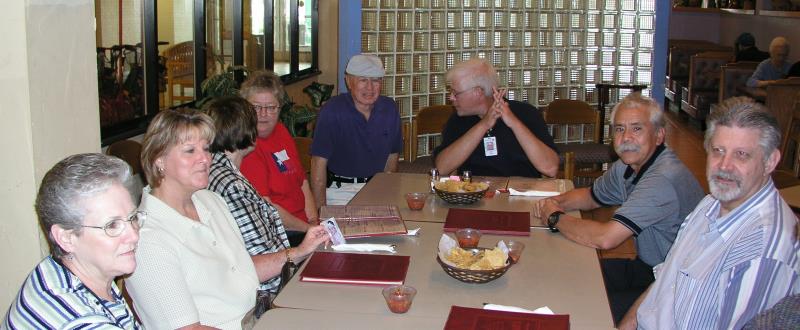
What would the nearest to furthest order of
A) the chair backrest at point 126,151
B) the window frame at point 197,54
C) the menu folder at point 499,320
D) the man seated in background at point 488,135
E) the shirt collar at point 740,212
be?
1. the menu folder at point 499,320
2. the shirt collar at point 740,212
3. the chair backrest at point 126,151
4. the man seated in background at point 488,135
5. the window frame at point 197,54

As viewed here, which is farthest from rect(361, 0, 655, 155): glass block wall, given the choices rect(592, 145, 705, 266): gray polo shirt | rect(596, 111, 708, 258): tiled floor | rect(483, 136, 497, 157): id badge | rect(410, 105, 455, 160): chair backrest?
rect(592, 145, 705, 266): gray polo shirt

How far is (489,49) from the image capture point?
6.70 meters

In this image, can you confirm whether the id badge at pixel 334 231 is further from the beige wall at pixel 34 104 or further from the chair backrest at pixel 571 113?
the chair backrest at pixel 571 113

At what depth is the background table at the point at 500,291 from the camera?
Result: 2219mm

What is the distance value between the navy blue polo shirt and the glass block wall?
160 cm

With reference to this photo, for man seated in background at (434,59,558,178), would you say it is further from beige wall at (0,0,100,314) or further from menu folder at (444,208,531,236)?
beige wall at (0,0,100,314)

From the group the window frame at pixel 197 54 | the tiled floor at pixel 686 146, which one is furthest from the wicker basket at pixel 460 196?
the tiled floor at pixel 686 146

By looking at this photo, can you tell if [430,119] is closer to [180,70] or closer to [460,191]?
[180,70]

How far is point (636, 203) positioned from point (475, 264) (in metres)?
0.80

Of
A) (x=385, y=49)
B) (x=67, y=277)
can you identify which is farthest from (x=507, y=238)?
(x=385, y=49)

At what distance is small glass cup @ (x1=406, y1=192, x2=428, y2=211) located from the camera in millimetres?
3379

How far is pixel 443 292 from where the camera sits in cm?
235

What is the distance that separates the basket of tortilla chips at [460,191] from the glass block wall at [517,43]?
2.89 m

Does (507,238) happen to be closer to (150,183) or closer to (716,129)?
(716,129)
